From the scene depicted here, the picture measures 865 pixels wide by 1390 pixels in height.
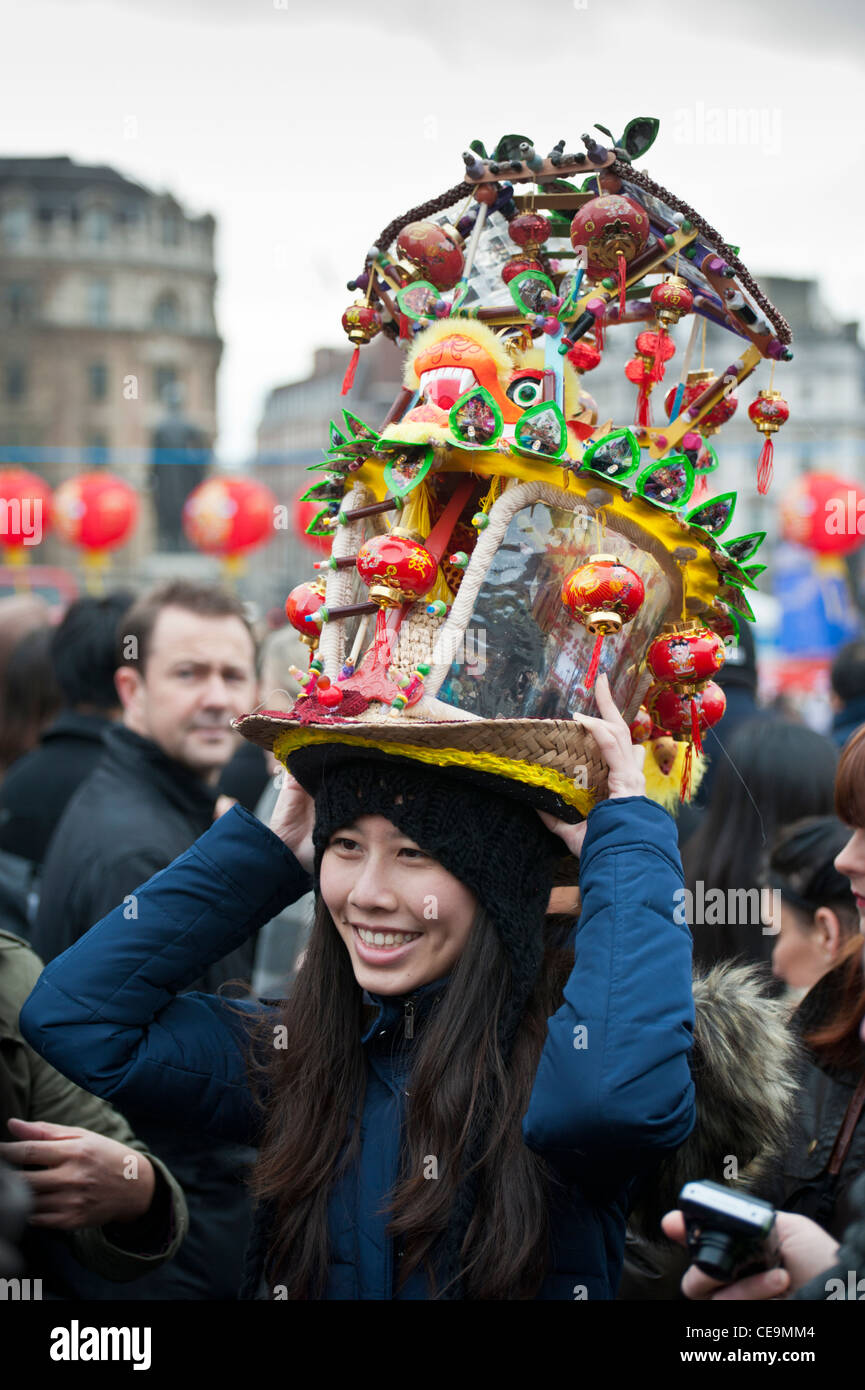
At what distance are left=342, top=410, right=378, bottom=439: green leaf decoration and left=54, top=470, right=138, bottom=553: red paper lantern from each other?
9.67 metres

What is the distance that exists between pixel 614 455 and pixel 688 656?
39 centimetres

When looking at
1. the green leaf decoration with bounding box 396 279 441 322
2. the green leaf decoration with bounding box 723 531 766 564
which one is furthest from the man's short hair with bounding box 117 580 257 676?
the green leaf decoration with bounding box 723 531 766 564

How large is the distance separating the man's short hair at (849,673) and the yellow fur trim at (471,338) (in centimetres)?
361

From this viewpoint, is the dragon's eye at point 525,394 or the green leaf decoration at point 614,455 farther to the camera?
the dragon's eye at point 525,394

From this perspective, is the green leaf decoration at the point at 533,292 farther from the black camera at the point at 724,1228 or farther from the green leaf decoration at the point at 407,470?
the black camera at the point at 724,1228

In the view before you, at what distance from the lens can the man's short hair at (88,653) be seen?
4.49 m

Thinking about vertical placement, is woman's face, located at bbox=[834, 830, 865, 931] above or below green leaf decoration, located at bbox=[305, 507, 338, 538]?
below

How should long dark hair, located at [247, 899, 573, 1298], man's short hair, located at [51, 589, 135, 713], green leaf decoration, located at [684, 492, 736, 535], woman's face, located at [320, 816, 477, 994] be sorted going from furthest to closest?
man's short hair, located at [51, 589, 135, 713], green leaf decoration, located at [684, 492, 736, 535], woman's face, located at [320, 816, 477, 994], long dark hair, located at [247, 899, 573, 1298]

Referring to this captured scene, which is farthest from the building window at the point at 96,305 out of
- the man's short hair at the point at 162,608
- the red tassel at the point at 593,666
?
the red tassel at the point at 593,666

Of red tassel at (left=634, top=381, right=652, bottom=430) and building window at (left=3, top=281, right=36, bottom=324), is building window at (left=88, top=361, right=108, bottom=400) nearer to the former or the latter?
building window at (left=3, top=281, right=36, bottom=324)

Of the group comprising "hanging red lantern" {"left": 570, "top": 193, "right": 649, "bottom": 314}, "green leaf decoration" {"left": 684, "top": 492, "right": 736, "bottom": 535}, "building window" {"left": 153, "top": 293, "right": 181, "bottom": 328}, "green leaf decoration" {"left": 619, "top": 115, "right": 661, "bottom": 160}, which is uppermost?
"building window" {"left": 153, "top": 293, "right": 181, "bottom": 328}

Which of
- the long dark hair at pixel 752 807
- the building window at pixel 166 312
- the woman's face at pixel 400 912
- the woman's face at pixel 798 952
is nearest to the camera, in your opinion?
the woman's face at pixel 400 912

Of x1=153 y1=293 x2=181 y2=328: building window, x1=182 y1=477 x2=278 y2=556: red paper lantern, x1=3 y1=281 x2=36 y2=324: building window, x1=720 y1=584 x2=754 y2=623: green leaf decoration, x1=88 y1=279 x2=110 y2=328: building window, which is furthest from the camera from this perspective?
x1=3 y1=281 x2=36 y2=324: building window

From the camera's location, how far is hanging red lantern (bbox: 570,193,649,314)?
245cm
